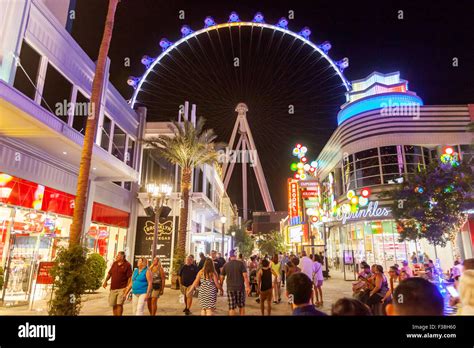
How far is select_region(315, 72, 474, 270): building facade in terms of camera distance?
101 feet

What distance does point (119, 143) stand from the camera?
23156mm

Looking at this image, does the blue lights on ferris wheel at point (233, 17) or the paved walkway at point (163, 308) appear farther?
the blue lights on ferris wheel at point (233, 17)

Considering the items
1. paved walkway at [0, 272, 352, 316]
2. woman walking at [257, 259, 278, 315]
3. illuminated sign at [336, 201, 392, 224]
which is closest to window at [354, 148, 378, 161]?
illuminated sign at [336, 201, 392, 224]

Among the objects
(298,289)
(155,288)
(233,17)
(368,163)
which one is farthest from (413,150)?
(298,289)

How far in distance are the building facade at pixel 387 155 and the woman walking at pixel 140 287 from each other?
990 inches

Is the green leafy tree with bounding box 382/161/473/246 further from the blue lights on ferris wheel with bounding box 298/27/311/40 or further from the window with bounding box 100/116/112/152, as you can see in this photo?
the window with bounding box 100/116/112/152

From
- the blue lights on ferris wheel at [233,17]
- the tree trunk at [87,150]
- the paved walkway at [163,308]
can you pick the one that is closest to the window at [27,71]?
the tree trunk at [87,150]

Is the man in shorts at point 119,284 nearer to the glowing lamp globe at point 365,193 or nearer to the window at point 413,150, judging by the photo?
the glowing lamp globe at point 365,193

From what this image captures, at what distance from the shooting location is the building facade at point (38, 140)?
10961 mm

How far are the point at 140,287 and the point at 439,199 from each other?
1904 centimetres

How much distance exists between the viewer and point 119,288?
8438 millimetres

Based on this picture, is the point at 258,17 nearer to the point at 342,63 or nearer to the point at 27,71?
the point at 342,63

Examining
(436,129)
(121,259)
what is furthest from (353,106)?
(121,259)

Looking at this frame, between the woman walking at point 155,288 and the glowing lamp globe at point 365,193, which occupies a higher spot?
the glowing lamp globe at point 365,193
